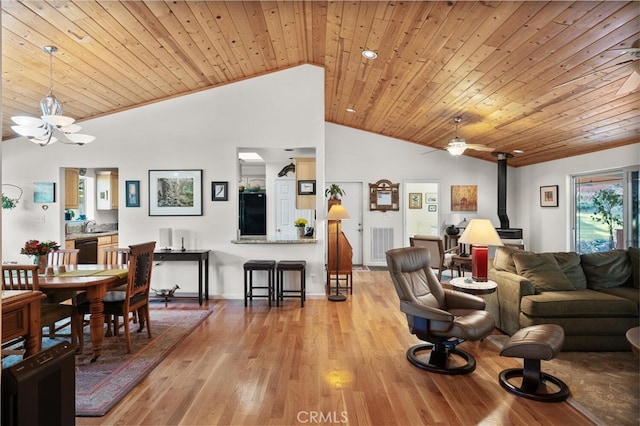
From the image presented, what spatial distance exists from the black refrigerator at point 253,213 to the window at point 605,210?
5.62 metres

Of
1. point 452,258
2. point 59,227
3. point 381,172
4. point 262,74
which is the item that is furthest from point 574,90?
point 59,227

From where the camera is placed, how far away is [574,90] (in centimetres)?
395

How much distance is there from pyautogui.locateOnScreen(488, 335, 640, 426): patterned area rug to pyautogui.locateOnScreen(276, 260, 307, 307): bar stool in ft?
9.67

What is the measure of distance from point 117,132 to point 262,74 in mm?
2336

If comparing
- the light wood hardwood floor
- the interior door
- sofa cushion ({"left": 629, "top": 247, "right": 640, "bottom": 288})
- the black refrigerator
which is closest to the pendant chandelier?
the light wood hardwood floor

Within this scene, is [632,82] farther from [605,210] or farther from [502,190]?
[502,190]

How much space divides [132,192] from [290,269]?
2708 mm

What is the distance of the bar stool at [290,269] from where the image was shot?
5082mm

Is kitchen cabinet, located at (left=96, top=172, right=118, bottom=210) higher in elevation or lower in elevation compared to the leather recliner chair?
higher

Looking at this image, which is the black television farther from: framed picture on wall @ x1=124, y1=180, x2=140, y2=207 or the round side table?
framed picture on wall @ x1=124, y1=180, x2=140, y2=207

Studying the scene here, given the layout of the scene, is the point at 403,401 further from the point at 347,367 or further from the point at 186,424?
the point at 186,424

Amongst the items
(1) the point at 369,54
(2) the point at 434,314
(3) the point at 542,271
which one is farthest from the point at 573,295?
(1) the point at 369,54

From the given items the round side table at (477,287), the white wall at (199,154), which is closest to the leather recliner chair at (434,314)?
the round side table at (477,287)

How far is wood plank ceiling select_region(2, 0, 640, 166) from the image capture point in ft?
10.1
